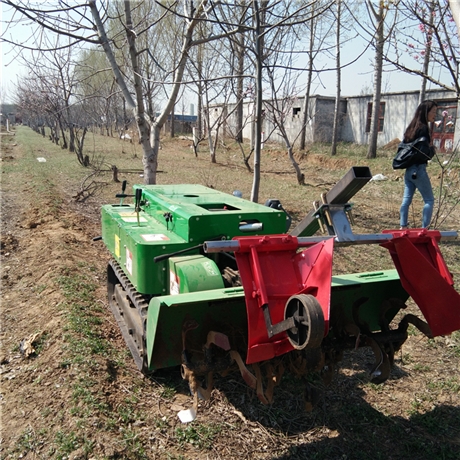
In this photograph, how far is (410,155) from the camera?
21.1 feet

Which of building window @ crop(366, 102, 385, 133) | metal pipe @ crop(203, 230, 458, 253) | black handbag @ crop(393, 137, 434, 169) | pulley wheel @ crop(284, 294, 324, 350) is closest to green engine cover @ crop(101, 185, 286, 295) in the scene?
metal pipe @ crop(203, 230, 458, 253)

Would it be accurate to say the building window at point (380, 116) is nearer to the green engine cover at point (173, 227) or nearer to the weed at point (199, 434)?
the green engine cover at point (173, 227)

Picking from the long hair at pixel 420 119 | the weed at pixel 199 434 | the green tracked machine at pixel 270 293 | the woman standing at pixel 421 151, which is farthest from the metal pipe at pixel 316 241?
the long hair at pixel 420 119

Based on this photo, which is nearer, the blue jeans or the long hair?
the long hair

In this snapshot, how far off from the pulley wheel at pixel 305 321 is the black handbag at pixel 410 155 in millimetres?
4665

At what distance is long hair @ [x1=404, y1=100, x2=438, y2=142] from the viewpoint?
6.22 m

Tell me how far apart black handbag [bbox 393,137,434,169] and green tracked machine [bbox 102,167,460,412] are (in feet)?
11.3

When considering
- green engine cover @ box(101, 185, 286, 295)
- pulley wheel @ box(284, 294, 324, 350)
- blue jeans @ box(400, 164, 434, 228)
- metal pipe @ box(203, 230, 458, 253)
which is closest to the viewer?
pulley wheel @ box(284, 294, 324, 350)

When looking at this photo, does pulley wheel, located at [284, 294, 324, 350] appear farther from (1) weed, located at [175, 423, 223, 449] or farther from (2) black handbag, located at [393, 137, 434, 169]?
(2) black handbag, located at [393, 137, 434, 169]

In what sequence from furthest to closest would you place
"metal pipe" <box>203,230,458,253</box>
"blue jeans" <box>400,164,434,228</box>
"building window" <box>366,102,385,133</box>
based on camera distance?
1. "building window" <box>366,102,385,133</box>
2. "blue jeans" <box>400,164,434,228</box>
3. "metal pipe" <box>203,230,458,253</box>

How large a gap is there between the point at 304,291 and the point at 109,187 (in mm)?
11489

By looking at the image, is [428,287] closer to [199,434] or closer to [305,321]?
[305,321]

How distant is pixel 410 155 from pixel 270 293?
4.70 m

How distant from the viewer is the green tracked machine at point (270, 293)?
2.47m
